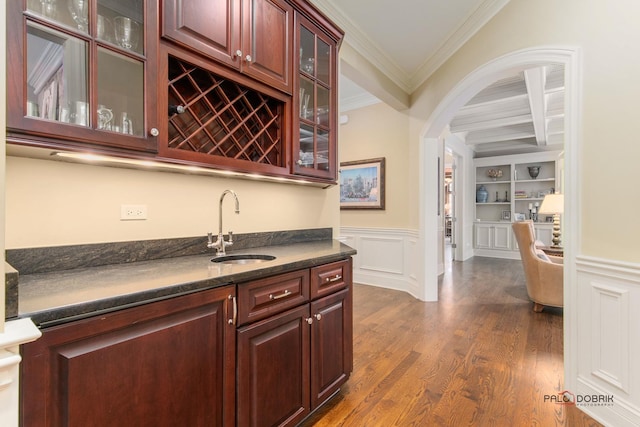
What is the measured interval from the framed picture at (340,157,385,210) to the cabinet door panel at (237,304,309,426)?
327 cm

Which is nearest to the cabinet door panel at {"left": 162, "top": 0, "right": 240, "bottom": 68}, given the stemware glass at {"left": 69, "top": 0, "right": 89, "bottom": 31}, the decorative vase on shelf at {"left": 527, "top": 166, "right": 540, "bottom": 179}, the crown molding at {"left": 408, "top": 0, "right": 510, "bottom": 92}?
the stemware glass at {"left": 69, "top": 0, "right": 89, "bottom": 31}

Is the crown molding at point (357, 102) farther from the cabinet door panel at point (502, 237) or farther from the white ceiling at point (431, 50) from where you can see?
the cabinet door panel at point (502, 237)

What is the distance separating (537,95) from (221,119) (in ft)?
13.4

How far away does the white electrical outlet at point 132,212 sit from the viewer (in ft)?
4.98

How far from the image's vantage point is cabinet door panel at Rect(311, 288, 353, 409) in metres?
1.67

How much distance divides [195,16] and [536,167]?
26.5 feet

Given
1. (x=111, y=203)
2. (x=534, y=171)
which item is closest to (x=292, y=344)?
(x=111, y=203)

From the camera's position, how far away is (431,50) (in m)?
3.34

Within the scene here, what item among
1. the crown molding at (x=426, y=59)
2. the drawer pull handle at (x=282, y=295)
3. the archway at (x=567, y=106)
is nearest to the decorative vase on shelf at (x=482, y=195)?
the crown molding at (x=426, y=59)

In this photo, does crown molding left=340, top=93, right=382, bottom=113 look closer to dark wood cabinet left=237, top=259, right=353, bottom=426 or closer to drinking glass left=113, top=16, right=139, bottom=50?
dark wood cabinet left=237, top=259, right=353, bottom=426

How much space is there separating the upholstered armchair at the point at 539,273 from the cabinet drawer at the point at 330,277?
2723 millimetres

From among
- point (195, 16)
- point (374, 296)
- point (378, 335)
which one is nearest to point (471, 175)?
point (374, 296)

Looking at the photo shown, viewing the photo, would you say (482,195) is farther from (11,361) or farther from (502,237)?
(11,361)

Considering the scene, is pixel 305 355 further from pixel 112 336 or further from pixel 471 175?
Result: pixel 471 175
